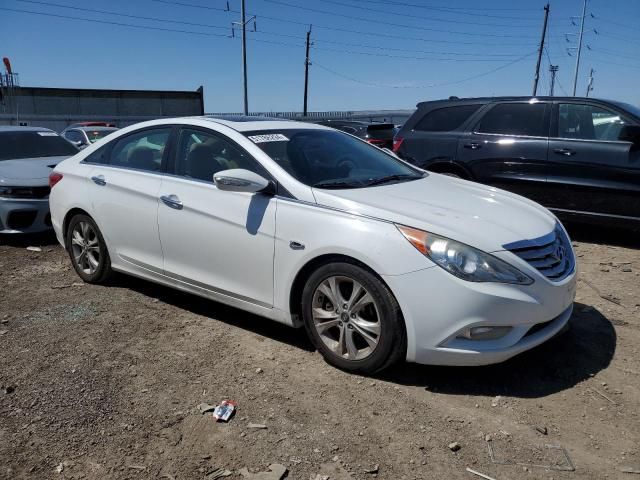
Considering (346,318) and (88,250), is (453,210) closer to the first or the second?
(346,318)

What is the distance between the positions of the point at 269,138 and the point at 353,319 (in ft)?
4.99

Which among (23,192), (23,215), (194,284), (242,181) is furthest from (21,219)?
(242,181)

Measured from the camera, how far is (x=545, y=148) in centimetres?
661

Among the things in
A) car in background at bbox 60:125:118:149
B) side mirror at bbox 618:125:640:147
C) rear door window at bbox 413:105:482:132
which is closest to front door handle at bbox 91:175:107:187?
rear door window at bbox 413:105:482:132

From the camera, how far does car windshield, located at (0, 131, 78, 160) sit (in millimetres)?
7734

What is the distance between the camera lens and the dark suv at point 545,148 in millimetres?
6125

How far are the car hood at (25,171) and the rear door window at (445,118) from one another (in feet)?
16.1

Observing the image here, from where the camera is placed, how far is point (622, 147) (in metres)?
6.12

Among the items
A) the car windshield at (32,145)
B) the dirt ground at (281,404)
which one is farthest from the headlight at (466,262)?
the car windshield at (32,145)

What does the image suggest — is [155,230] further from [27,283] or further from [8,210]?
[8,210]

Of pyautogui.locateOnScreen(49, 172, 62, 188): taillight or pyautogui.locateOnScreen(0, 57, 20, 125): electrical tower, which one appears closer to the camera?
pyautogui.locateOnScreen(49, 172, 62, 188): taillight

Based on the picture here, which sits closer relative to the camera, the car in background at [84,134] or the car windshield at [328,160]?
the car windshield at [328,160]

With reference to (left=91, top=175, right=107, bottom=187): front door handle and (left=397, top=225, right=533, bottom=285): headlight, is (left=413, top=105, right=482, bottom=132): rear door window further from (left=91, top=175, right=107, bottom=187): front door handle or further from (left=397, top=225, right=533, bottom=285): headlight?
(left=397, top=225, right=533, bottom=285): headlight

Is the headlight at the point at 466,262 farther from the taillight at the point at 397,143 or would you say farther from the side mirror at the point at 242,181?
the taillight at the point at 397,143
